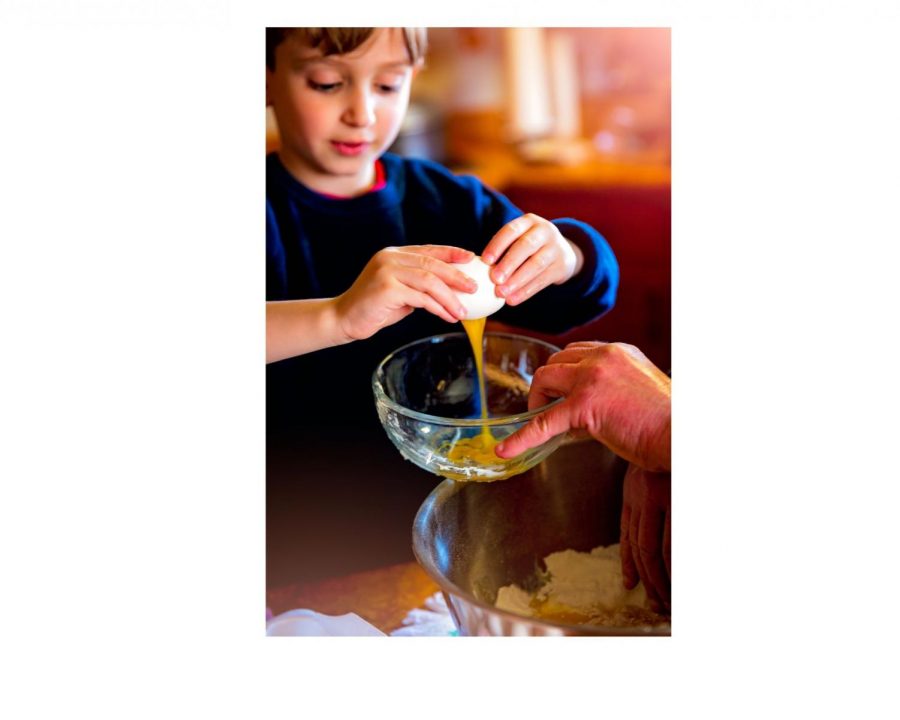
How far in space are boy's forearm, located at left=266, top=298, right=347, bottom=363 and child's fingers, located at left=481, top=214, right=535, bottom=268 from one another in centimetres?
20

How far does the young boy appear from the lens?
1.20 m

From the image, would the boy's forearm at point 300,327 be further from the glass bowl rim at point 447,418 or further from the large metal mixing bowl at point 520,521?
the large metal mixing bowl at point 520,521

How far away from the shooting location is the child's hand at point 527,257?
3.80 feet

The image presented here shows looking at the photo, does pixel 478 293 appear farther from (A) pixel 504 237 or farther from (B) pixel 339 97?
(B) pixel 339 97

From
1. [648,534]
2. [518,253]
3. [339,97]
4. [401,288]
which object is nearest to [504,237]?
[518,253]

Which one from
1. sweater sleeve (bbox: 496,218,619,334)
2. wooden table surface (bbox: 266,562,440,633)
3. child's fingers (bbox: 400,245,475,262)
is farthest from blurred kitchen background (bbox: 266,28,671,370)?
wooden table surface (bbox: 266,562,440,633)

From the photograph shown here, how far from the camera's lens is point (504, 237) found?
3.85 ft

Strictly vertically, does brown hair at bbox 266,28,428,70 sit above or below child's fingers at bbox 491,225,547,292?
above

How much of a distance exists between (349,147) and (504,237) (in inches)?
9.1

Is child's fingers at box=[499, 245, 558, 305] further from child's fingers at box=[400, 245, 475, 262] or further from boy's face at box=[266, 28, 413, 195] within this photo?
boy's face at box=[266, 28, 413, 195]
